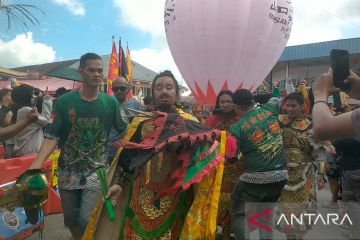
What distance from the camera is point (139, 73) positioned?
105 ft

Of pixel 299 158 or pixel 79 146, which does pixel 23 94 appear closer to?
pixel 79 146

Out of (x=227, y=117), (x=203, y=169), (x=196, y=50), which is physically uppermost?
(x=196, y=50)

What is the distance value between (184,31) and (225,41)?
1.17 meters

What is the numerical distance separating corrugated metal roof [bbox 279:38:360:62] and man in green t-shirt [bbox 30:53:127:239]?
76.1 feet

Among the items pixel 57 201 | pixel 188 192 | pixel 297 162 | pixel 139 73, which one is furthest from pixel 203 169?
pixel 139 73

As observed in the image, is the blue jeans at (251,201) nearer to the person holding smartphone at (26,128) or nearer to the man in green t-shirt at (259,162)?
the man in green t-shirt at (259,162)

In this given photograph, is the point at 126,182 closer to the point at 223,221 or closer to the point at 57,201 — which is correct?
the point at 223,221

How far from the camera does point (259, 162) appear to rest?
12.7ft

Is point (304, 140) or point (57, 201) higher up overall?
point (304, 140)

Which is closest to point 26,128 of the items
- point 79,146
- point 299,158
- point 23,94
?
point 23,94

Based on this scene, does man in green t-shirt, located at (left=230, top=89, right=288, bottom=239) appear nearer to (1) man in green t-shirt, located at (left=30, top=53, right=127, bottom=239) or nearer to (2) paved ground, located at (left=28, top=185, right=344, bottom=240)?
(2) paved ground, located at (left=28, top=185, right=344, bottom=240)

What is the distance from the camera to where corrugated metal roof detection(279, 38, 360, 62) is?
949 inches

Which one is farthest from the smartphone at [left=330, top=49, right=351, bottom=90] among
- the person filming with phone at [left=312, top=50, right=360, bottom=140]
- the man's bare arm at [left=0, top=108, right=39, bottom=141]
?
the man's bare arm at [left=0, top=108, right=39, bottom=141]

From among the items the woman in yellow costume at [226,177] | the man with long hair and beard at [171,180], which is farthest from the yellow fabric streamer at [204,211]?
the woman in yellow costume at [226,177]
